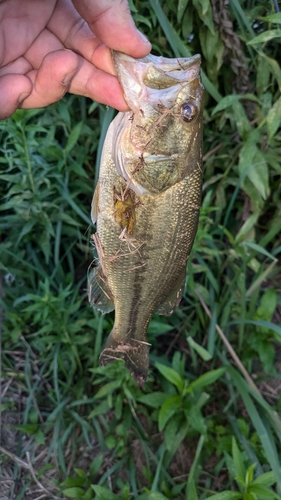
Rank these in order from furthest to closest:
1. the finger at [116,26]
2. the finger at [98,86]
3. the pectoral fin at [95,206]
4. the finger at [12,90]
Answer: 1. the finger at [12,90]
2. the pectoral fin at [95,206]
3. the finger at [98,86]
4. the finger at [116,26]

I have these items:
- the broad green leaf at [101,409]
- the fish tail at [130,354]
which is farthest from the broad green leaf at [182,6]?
the broad green leaf at [101,409]

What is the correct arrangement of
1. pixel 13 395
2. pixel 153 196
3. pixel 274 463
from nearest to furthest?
pixel 153 196
pixel 274 463
pixel 13 395

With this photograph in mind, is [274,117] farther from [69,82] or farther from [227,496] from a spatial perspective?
[227,496]

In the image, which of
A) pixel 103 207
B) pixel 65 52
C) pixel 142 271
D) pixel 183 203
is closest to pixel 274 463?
pixel 142 271

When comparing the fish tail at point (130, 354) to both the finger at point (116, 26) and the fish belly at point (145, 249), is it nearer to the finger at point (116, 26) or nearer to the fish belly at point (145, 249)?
the fish belly at point (145, 249)

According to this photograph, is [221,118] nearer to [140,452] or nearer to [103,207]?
[103,207]

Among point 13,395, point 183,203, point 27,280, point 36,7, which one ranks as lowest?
point 13,395
